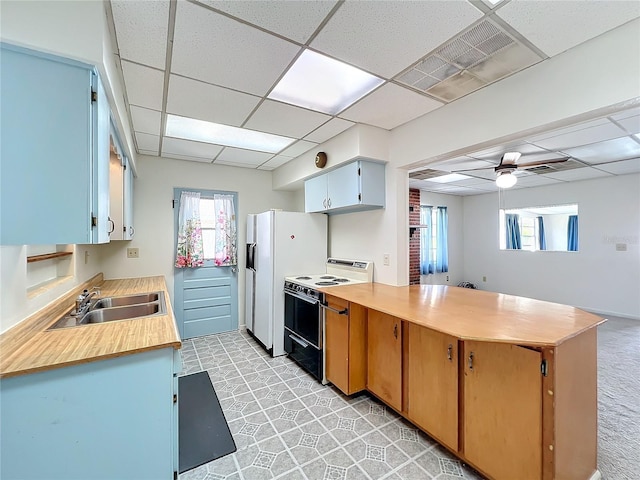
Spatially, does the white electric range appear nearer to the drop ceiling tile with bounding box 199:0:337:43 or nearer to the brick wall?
the drop ceiling tile with bounding box 199:0:337:43

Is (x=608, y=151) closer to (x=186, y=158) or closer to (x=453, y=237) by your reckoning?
(x=453, y=237)

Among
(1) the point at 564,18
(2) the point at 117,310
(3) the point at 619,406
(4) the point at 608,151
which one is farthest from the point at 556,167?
(2) the point at 117,310

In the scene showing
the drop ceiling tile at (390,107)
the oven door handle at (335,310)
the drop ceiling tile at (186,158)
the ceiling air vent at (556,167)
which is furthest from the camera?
the ceiling air vent at (556,167)

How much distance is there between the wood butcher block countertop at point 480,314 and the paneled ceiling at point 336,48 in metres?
1.61

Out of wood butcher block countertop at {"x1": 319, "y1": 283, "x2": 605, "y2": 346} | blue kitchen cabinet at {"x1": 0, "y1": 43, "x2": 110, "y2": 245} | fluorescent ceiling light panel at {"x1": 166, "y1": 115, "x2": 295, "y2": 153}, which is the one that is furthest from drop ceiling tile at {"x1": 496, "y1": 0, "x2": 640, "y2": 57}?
fluorescent ceiling light panel at {"x1": 166, "y1": 115, "x2": 295, "y2": 153}

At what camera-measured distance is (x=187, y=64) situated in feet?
5.95

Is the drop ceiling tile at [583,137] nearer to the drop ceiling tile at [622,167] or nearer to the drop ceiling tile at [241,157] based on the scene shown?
the drop ceiling tile at [622,167]

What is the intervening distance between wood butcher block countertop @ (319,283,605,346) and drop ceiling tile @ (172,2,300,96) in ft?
5.83

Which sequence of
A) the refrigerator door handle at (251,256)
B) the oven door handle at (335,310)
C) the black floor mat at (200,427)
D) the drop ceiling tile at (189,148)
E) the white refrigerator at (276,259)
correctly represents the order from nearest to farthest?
1. the black floor mat at (200,427)
2. the oven door handle at (335,310)
3. the drop ceiling tile at (189,148)
4. the white refrigerator at (276,259)
5. the refrigerator door handle at (251,256)

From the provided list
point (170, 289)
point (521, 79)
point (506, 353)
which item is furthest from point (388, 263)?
point (170, 289)

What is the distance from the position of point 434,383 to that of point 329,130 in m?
2.43

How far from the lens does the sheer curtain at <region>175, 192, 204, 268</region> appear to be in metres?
3.84

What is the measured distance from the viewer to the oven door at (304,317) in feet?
8.88

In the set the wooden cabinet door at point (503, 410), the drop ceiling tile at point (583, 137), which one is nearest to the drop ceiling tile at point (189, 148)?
the wooden cabinet door at point (503, 410)
